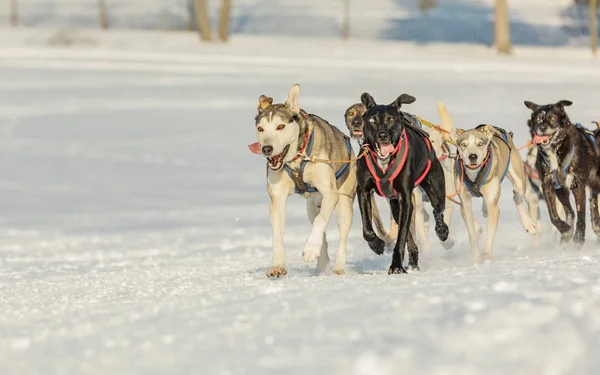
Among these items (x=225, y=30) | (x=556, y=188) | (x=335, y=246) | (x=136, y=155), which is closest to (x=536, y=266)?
(x=556, y=188)

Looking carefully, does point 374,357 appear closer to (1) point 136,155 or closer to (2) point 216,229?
(2) point 216,229

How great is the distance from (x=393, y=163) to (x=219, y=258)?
332 centimetres

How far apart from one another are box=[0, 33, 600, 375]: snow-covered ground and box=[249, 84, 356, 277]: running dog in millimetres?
316

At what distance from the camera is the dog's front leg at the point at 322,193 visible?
695cm

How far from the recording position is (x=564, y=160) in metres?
9.11

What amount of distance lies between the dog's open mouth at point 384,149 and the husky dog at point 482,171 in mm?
1193

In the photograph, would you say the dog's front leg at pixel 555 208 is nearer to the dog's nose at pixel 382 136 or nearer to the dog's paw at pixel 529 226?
the dog's paw at pixel 529 226

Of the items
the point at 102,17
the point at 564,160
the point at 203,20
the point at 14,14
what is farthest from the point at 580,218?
the point at 14,14

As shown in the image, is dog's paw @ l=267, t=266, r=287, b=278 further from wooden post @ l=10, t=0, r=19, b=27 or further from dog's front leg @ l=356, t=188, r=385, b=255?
wooden post @ l=10, t=0, r=19, b=27

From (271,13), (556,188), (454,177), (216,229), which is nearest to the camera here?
(454,177)

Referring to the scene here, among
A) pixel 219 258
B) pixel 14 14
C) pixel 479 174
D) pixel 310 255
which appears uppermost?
pixel 14 14

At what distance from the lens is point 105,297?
6766 mm

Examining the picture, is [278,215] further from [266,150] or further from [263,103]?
[263,103]

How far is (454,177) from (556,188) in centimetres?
115
